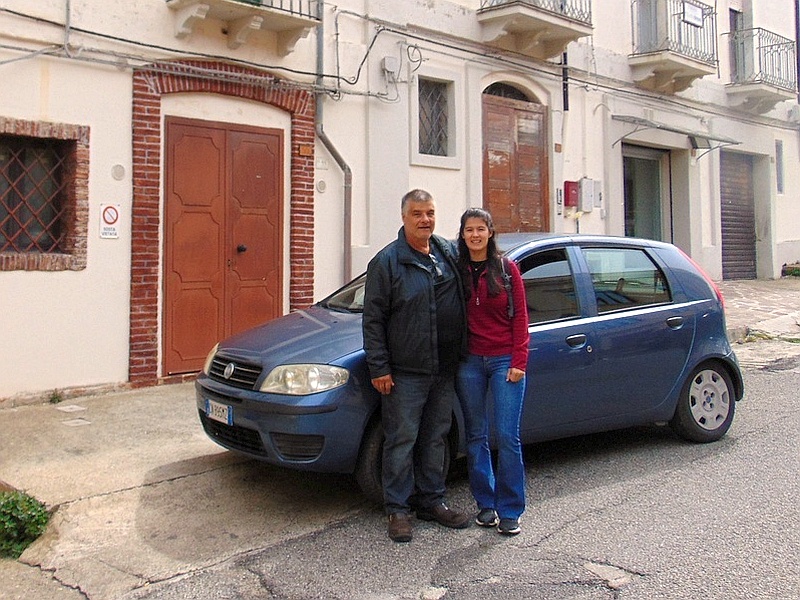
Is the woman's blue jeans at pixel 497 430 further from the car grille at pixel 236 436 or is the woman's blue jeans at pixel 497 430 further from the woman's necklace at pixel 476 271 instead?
the car grille at pixel 236 436

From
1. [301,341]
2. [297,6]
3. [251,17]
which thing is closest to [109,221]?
[251,17]

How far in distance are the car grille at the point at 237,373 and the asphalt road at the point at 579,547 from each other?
2.62ft

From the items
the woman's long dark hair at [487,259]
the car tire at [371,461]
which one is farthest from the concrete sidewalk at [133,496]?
the woman's long dark hair at [487,259]

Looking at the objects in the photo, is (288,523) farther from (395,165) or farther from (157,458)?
(395,165)

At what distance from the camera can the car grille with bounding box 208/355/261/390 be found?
15.6 ft

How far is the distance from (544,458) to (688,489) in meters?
1.09

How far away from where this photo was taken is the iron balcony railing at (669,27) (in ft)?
47.4

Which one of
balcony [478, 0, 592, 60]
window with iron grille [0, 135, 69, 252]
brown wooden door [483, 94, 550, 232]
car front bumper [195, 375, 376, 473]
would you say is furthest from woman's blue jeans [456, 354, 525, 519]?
balcony [478, 0, 592, 60]

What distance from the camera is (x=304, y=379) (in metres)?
4.57

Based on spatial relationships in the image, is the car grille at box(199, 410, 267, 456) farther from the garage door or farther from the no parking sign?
the garage door

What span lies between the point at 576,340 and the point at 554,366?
0.27m

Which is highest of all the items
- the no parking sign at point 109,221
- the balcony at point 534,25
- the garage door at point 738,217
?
the balcony at point 534,25

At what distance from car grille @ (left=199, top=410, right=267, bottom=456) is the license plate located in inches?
1.5

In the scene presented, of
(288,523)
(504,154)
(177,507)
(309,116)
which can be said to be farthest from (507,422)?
(504,154)
